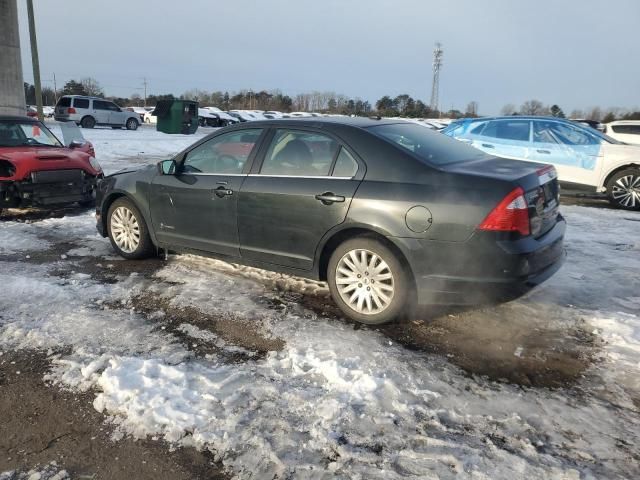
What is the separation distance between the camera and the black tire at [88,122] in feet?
93.3

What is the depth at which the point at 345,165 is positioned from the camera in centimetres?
402

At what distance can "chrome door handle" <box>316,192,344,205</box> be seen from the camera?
392 cm

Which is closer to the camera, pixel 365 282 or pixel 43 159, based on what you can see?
pixel 365 282

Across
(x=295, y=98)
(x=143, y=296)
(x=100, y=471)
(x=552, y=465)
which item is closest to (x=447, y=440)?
(x=552, y=465)

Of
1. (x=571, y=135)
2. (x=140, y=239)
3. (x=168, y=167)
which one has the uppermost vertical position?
(x=571, y=135)

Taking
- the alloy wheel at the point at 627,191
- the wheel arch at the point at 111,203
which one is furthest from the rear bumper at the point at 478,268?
the alloy wheel at the point at 627,191

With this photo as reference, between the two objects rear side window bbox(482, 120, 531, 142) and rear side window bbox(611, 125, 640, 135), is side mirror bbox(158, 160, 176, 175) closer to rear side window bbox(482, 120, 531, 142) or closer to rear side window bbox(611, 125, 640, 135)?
rear side window bbox(482, 120, 531, 142)

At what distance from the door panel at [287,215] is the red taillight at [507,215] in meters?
1.02

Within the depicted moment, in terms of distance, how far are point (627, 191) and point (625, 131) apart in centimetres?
315

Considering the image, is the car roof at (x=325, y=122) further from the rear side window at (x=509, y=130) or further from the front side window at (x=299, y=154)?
the rear side window at (x=509, y=130)

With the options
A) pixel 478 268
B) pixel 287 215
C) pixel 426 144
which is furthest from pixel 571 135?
pixel 287 215

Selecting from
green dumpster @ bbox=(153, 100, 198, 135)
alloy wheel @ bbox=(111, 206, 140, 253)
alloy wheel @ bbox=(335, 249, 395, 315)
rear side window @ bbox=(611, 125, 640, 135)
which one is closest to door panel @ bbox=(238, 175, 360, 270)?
alloy wheel @ bbox=(335, 249, 395, 315)

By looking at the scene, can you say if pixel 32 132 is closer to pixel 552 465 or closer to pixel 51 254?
pixel 51 254

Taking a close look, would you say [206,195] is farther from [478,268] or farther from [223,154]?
[478,268]
